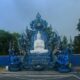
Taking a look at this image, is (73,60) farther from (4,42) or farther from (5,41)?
(5,41)

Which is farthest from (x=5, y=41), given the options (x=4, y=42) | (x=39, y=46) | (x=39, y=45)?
(x=39, y=45)

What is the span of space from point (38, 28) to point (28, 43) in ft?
6.02

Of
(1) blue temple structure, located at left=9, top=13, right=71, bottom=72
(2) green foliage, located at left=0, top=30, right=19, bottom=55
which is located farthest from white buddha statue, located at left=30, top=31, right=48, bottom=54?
(2) green foliage, located at left=0, top=30, right=19, bottom=55

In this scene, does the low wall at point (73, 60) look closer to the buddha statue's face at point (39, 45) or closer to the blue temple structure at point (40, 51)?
the blue temple structure at point (40, 51)

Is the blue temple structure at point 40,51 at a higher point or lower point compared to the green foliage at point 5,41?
lower

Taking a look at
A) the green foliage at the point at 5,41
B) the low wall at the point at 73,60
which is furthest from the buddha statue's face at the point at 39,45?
the green foliage at the point at 5,41

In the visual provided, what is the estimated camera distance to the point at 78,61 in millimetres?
37188

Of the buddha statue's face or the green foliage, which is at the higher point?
the green foliage

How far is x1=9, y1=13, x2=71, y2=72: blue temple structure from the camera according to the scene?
33281 millimetres

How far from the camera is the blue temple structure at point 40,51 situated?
109 feet

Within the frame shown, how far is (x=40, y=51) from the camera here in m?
34.4

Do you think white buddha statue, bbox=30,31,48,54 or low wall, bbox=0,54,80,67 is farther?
low wall, bbox=0,54,80,67

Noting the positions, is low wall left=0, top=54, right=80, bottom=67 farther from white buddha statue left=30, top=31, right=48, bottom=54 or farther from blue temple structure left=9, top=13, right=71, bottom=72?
white buddha statue left=30, top=31, right=48, bottom=54

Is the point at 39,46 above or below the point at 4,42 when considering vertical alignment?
below
